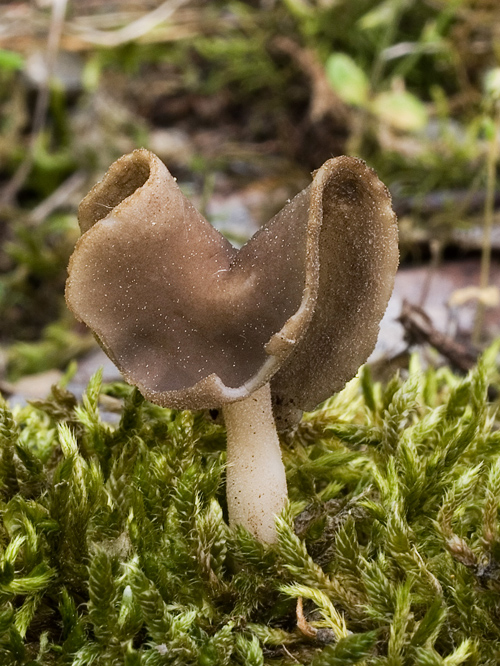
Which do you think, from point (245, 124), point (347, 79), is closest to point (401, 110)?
point (347, 79)

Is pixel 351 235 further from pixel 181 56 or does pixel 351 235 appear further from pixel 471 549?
pixel 181 56

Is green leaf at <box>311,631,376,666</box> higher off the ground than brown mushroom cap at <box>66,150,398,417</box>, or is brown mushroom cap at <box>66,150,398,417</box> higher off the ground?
brown mushroom cap at <box>66,150,398,417</box>

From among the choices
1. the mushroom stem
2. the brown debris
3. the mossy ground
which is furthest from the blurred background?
the mushroom stem

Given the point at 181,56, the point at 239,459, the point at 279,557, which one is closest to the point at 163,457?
the point at 239,459

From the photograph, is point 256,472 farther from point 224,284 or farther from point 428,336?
point 428,336

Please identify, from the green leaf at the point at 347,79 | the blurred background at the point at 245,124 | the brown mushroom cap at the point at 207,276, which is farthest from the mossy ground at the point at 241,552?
the green leaf at the point at 347,79

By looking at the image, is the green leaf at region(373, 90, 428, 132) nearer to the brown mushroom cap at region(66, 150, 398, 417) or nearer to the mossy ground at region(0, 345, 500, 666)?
the mossy ground at region(0, 345, 500, 666)

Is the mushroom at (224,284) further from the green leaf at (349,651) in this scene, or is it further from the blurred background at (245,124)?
the blurred background at (245,124)
